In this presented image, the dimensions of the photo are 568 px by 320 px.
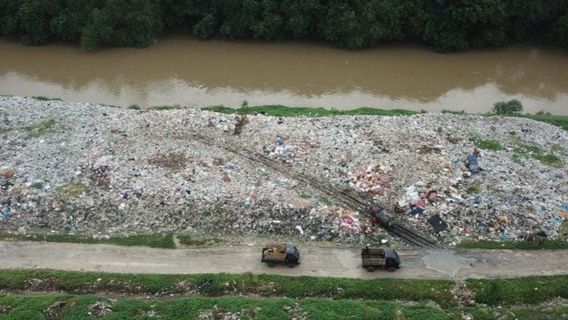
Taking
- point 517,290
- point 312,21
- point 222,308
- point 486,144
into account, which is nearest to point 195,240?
point 222,308

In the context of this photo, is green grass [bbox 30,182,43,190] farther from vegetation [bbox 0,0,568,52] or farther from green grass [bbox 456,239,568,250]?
vegetation [bbox 0,0,568,52]

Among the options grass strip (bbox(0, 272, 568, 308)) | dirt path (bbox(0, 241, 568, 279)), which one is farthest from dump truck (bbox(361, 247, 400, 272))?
grass strip (bbox(0, 272, 568, 308))

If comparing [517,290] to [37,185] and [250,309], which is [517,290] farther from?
[37,185]

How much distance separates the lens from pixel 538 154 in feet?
84.5

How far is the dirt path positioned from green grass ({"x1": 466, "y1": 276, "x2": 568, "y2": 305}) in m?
0.55

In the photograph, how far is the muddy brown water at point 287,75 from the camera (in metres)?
→ 34.2

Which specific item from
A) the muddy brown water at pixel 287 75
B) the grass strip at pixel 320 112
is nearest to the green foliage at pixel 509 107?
the grass strip at pixel 320 112

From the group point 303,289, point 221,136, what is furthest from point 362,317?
point 221,136

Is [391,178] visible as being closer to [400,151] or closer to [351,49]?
[400,151]

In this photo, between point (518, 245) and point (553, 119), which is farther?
point (553, 119)

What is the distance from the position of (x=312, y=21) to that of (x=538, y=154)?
1945 centimetres

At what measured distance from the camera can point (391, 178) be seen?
78.9ft

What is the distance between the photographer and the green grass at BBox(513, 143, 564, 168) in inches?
995

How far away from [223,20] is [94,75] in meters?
10.1
